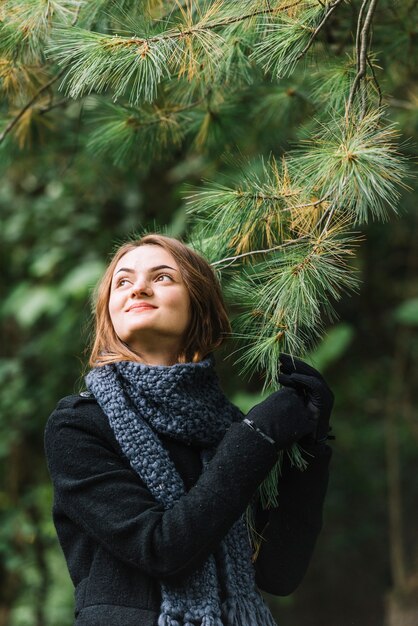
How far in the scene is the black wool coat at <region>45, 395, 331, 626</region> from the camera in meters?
1.27

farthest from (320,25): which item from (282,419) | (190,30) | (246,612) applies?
(246,612)

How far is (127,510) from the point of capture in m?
1.30

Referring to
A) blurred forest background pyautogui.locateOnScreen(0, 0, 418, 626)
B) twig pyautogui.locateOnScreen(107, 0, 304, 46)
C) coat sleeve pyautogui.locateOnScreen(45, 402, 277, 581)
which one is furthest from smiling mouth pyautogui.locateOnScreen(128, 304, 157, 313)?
twig pyautogui.locateOnScreen(107, 0, 304, 46)

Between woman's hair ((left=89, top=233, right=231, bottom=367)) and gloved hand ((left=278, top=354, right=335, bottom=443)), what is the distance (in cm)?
20

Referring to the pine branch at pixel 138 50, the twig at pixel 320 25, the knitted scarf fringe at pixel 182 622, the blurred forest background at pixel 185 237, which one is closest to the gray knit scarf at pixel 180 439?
the knitted scarf fringe at pixel 182 622

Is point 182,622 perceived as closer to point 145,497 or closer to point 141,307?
point 145,497

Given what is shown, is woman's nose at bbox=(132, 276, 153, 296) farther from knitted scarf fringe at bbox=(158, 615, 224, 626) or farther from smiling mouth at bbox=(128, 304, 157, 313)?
knitted scarf fringe at bbox=(158, 615, 224, 626)

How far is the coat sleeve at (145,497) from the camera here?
1263 mm

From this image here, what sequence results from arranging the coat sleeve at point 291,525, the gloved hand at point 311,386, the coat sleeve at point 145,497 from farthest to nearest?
1. the coat sleeve at point 291,525
2. the gloved hand at point 311,386
3. the coat sleeve at point 145,497

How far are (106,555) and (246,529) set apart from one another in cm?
28

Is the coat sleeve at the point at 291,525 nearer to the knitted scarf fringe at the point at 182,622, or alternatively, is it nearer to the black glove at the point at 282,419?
the black glove at the point at 282,419

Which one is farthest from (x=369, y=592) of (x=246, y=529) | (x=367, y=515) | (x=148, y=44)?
(x=148, y=44)

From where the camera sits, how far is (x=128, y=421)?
1.36 metres

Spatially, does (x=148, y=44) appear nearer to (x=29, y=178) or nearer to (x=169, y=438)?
(x=169, y=438)
